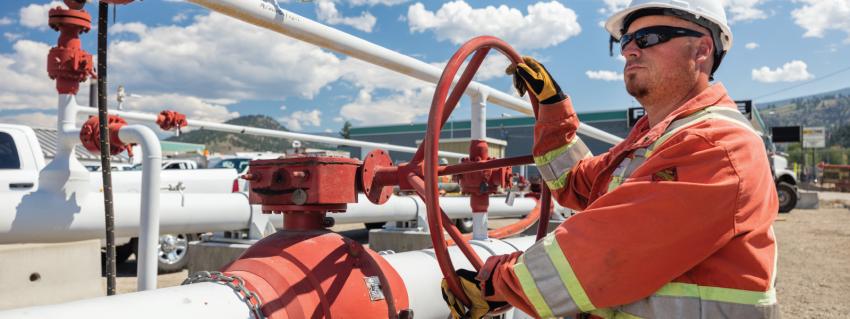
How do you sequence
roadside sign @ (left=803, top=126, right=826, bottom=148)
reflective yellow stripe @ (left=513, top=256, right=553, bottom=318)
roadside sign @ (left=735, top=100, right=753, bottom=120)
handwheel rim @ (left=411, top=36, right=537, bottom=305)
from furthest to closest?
roadside sign @ (left=803, top=126, right=826, bottom=148)
roadside sign @ (left=735, top=100, right=753, bottom=120)
handwheel rim @ (left=411, top=36, right=537, bottom=305)
reflective yellow stripe @ (left=513, top=256, right=553, bottom=318)

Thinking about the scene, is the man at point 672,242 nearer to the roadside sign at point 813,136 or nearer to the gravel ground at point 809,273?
the gravel ground at point 809,273

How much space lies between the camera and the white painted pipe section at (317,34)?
1.92m

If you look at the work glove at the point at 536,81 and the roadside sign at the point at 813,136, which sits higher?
the roadside sign at the point at 813,136

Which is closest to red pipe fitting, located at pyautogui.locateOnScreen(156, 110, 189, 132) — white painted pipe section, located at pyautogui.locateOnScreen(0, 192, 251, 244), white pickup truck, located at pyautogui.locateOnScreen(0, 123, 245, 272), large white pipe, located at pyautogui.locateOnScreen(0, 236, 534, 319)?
white pickup truck, located at pyautogui.locateOnScreen(0, 123, 245, 272)

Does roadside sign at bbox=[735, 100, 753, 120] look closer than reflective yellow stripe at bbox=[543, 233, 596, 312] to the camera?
No

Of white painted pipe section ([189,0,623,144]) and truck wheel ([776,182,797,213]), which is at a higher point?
white painted pipe section ([189,0,623,144])

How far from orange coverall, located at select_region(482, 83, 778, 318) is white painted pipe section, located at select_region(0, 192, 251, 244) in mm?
2235

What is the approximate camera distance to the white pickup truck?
17.5 feet

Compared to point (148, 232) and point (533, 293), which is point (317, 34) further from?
point (533, 293)

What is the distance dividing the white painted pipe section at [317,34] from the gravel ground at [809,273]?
12.9ft

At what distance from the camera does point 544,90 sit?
197cm

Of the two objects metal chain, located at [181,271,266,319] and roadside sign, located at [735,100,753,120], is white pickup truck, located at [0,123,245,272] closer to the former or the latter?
metal chain, located at [181,271,266,319]

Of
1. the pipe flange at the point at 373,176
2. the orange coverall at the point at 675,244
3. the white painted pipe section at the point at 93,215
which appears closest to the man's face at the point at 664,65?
the orange coverall at the point at 675,244

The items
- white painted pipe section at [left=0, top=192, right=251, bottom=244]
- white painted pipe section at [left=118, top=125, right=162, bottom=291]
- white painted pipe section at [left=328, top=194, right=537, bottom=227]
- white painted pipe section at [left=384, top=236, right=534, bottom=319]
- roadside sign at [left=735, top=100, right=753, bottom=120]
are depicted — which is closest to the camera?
white painted pipe section at [left=384, top=236, right=534, bottom=319]
